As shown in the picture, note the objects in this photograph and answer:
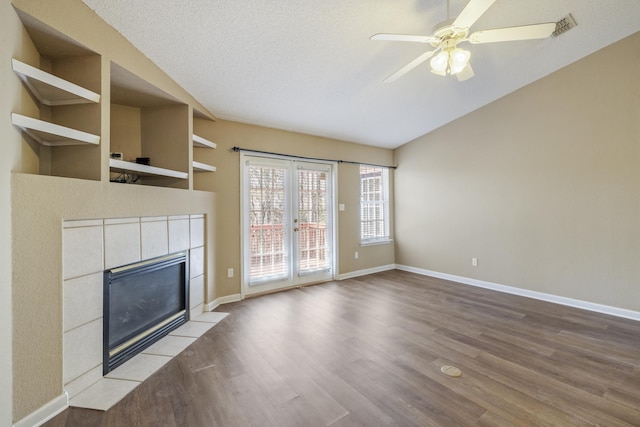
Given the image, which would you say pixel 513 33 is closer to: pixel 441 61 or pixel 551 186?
pixel 441 61

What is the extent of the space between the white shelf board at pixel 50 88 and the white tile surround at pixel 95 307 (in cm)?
88

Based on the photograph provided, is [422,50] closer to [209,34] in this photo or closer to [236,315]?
[209,34]

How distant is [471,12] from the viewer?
5.45 feet

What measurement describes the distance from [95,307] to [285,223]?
2.53 m

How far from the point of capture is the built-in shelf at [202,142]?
10.5 feet

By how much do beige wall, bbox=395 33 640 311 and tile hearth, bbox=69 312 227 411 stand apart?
13.3 ft

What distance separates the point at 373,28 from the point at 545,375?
122 inches

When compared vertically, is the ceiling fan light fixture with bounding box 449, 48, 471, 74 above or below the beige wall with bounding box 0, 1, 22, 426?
above

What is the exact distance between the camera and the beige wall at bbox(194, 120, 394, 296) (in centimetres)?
368

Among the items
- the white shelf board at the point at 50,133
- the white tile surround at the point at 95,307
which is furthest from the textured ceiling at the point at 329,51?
the white tile surround at the point at 95,307

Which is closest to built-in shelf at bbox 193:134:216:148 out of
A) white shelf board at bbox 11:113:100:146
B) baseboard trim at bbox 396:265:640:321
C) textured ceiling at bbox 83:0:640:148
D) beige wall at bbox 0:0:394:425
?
textured ceiling at bbox 83:0:640:148

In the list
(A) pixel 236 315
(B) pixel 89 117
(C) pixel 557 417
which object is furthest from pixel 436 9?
(A) pixel 236 315

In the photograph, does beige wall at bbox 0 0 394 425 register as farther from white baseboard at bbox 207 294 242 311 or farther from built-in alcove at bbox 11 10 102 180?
white baseboard at bbox 207 294 242 311

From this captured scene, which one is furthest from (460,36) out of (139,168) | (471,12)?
(139,168)
